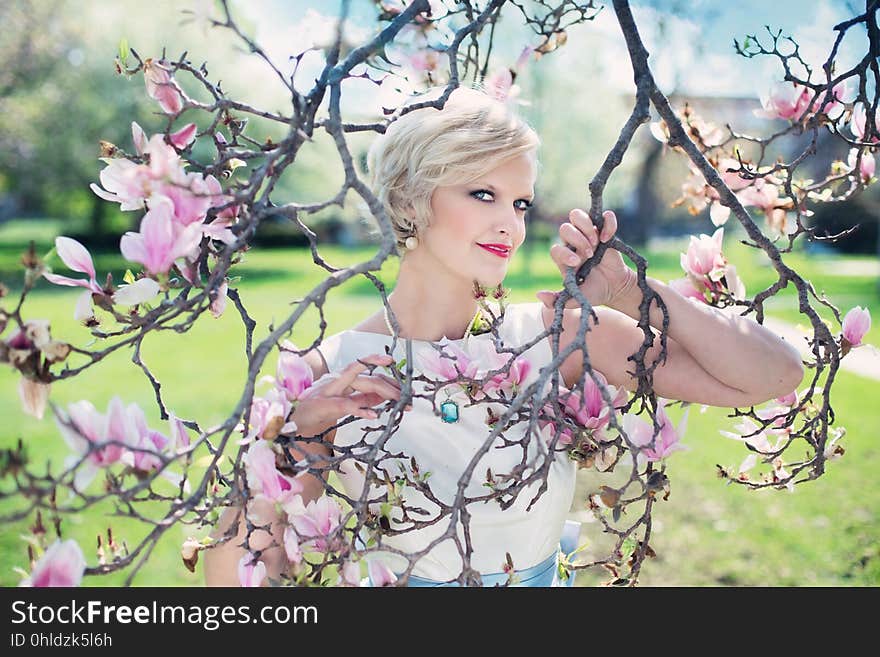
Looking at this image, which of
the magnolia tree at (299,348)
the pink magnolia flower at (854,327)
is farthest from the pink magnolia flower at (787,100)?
the pink magnolia flower at (854,327)

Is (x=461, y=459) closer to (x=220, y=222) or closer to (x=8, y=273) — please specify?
(x=220, y=222)

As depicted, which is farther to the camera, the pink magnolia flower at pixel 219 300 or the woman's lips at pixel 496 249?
the woman's lips at pixel 496 249

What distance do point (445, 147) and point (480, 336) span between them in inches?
15.9

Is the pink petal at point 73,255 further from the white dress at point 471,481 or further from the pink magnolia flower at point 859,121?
the pink magnolia flower at point 859,121

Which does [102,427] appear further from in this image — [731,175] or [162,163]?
[731,175]

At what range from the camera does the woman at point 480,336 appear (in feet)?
5.36

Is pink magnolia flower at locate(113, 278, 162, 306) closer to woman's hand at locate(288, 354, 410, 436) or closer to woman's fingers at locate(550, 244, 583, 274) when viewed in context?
woman's hand at locate(288, 354, 410, 436)

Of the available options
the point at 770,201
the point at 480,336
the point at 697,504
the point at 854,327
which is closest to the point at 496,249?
the point at 480,336

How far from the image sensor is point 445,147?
177cm

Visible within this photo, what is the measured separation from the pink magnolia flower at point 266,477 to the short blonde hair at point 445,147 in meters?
0.82

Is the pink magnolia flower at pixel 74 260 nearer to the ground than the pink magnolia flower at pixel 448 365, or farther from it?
farther from it

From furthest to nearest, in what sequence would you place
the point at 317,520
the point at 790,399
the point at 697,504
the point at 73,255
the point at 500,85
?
the point at 697,504 < the point at 500,85 < the point at 790,399 < the point at 317,520 < the point at 73,255

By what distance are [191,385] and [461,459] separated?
7172 mm

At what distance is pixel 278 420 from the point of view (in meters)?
1.09
